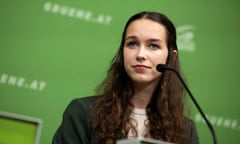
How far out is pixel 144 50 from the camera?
1580 mm

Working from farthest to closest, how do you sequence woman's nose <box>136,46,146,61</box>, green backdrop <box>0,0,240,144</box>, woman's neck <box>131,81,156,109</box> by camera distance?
green backdrop <box>0,0,240,144</box> < woman's neck <box>131,81,156,109</box> < woman's nose <box>136,46,146,61</box>

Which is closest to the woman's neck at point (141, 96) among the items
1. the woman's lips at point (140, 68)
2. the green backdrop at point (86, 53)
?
the woman's lips at point (140, 68)

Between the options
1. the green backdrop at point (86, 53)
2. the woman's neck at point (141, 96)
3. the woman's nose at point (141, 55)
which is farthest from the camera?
the green backdrop at point (86, 53)

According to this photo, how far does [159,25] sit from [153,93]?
25 cm

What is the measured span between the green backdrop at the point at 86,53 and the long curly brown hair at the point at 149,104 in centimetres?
32

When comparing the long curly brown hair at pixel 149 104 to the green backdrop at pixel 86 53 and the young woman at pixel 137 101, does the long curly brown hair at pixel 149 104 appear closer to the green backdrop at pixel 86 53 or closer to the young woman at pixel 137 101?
the young woman at pixel 137 101

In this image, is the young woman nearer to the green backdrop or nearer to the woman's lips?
the woman's lips

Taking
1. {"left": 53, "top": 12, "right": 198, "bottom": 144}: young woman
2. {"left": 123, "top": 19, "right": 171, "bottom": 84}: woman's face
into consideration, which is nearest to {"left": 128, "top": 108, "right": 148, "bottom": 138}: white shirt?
{"left": 53, "top": 12, "right": 198, "bottom": 144}: young woman

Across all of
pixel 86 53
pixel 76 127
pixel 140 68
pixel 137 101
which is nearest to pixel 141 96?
pixel 137 101

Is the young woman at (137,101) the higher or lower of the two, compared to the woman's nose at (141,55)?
lower

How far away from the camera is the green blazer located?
1.56 m

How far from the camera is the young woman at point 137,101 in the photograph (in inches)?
61.9

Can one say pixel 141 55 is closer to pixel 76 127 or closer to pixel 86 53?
pixel 76 127

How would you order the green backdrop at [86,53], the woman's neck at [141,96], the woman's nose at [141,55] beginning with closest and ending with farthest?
the woman's nose at [141,55] → the woman's neck at [141,96] → the green backdrop at [86,53]
